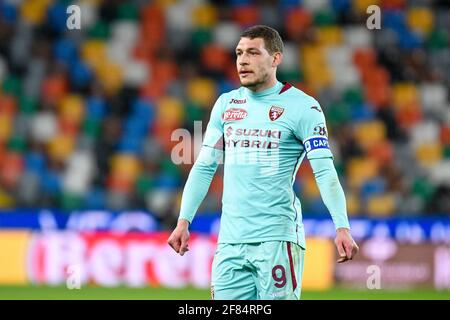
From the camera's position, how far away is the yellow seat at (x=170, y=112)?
1501cm

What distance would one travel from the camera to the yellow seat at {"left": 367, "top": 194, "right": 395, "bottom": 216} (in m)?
14.1

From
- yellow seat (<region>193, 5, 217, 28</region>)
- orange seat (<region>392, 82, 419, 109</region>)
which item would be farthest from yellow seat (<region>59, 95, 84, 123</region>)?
orange seat (<region>392, 82, 419, 109</region>)

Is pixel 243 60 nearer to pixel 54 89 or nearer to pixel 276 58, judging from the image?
pixel 276 58

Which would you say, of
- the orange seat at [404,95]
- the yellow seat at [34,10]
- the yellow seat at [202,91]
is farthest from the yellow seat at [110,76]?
the orange seat at [404,95]

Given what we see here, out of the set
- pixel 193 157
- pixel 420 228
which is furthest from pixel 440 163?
pixel 193 157

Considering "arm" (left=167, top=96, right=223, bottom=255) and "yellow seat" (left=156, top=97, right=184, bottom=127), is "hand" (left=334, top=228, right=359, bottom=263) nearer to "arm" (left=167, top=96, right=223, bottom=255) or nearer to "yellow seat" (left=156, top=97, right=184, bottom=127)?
"arm" (left=167, top=96, right=223, bottom=255)

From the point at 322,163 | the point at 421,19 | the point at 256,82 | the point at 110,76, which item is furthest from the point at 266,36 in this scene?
the point at 421,19

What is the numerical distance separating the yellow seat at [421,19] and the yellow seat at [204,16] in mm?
2982

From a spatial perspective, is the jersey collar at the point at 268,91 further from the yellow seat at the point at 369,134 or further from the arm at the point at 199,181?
the yellow seat at the point at 369,134

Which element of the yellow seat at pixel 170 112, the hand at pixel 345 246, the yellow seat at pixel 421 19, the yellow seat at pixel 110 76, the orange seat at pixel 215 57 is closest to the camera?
the hand at pixel 345 246

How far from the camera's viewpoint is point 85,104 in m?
15.2

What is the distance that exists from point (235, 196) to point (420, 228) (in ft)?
25.0

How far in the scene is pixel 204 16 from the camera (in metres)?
16.4

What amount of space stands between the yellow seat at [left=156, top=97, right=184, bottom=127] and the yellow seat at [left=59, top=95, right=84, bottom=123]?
3.63 feet
